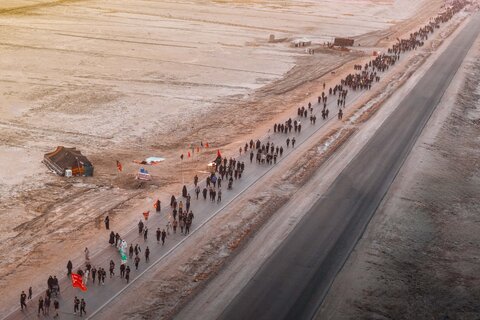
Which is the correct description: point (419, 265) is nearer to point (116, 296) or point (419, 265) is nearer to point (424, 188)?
point (424, 188)

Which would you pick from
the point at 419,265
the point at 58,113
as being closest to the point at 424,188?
the point at 419,265

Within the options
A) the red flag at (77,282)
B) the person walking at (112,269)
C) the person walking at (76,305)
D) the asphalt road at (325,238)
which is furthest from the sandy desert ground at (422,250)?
the red flag at (77,282)

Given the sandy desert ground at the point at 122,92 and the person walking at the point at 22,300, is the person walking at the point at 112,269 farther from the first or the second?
the person walking at the point at 22,300

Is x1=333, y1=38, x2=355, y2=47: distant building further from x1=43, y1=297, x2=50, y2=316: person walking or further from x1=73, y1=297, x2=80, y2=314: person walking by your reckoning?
x1=43, y1=297, x2=50, y2=316: person walking

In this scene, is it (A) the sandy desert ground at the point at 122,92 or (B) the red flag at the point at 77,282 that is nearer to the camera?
(B) the red flag at the point at 77,282

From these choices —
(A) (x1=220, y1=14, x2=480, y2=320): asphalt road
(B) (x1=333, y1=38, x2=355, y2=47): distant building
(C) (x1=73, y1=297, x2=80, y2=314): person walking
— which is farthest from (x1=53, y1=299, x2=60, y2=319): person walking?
(B) (x1=333, y1=38, x2=355, y2=47): distant building
